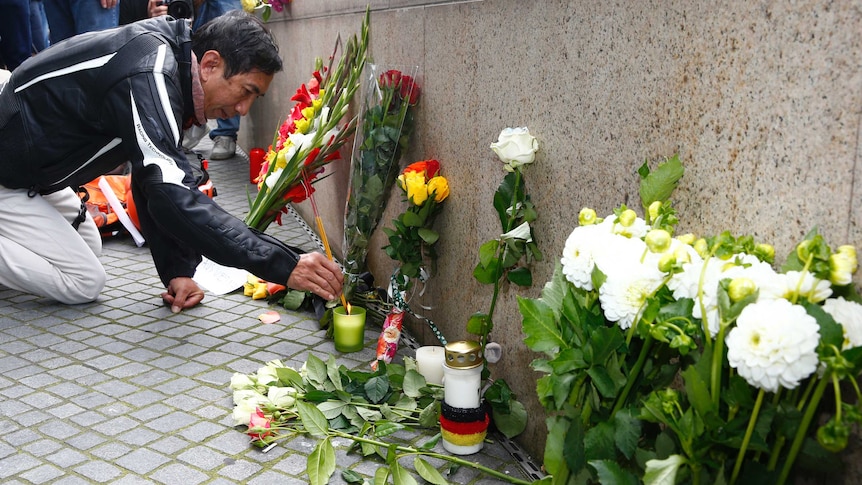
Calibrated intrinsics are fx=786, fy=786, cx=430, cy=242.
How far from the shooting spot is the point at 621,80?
7.71 ft

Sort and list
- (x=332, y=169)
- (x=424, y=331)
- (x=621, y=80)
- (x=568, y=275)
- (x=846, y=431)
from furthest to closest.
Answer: (x=332, y=169)
(x=424, y=331)
(x=621, y=80)
(x=568, y=275)
(x=846, y=431)

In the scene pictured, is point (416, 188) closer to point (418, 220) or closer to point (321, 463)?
point (418, 220)

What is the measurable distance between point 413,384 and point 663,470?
169cm

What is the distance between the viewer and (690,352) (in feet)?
5.87

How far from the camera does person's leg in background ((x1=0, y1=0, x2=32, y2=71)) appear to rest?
799cm

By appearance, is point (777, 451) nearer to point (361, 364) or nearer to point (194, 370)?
point (361, 364)

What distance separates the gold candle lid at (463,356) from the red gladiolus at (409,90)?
1.52 m

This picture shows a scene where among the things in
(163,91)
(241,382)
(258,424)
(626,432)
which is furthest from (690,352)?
(163,91)

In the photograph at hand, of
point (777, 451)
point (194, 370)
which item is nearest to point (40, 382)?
point (194, 370)

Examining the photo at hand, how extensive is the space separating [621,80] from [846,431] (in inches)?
48.5

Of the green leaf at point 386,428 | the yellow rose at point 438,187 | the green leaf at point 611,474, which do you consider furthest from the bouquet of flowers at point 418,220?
the green leaf at point 611,474

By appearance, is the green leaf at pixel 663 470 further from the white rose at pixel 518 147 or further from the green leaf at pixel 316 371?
the green leaf at pixel 316 371

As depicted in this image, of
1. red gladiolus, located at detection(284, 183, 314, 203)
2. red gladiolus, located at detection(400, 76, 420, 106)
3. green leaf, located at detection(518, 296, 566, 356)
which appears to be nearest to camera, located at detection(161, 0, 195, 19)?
red gladiolus, located at detection(284, 183, 314, 203)

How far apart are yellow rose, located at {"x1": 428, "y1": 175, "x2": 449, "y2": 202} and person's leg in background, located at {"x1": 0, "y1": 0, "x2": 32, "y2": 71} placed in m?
6.42
